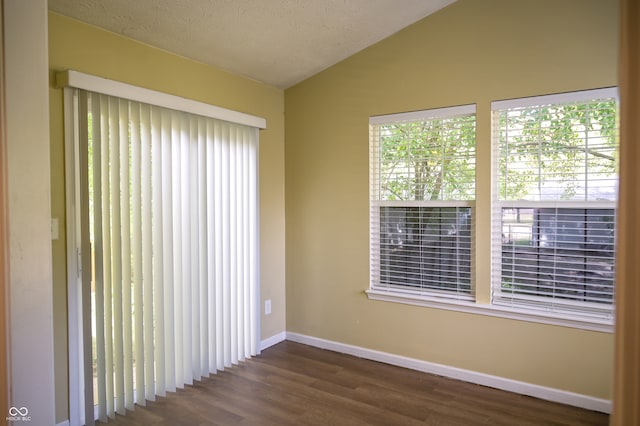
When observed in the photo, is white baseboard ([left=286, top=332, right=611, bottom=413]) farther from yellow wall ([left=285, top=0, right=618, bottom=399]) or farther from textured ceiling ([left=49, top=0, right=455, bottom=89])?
textured ceiling ([left=49, top=0, right=455, bottom=89])

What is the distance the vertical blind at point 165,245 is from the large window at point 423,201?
1.14 m

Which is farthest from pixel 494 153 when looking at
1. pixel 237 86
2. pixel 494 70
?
pixel 237 86

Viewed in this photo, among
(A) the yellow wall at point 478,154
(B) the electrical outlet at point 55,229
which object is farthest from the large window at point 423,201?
(B) the electrical outlet at point 55,229

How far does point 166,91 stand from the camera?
2922 mm

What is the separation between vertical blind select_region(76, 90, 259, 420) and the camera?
2.49 meters

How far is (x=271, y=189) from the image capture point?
3.86 meters

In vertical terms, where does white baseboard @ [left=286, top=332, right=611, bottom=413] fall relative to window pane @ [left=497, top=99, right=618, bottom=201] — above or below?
below

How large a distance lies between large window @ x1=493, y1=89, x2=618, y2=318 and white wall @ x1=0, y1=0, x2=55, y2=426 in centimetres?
277

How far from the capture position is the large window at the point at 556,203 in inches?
104

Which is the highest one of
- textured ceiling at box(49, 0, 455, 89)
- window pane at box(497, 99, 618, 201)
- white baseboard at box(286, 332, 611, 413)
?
textured ceiling at box(49, 0, 455, 89)

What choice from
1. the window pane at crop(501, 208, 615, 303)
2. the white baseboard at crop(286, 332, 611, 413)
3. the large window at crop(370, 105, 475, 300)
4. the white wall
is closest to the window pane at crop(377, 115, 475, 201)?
the large window at crop(370, 105, 475, 300)

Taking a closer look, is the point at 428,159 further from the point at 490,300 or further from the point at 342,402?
the point at 342,402

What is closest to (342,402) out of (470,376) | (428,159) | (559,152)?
(470,376)

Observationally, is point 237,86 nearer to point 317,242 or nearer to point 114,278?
point 317,242
